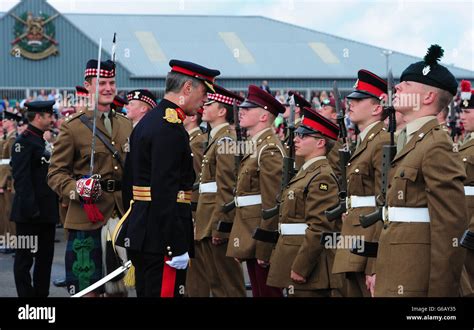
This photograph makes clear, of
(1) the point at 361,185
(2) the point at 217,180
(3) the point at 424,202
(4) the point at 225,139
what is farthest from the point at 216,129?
→ (3) the point at 424,202

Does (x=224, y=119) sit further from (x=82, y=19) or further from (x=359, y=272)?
(x=82, y=19)

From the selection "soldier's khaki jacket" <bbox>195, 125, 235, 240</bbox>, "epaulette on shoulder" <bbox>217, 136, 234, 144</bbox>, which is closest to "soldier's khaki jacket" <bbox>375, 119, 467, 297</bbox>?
"soldier's khaki jacket" <bbox>195, 125, 235, 240</bbox>

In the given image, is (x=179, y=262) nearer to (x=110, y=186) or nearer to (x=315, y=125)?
(x=110, y=186)

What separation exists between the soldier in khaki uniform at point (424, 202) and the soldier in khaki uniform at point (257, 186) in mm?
2773

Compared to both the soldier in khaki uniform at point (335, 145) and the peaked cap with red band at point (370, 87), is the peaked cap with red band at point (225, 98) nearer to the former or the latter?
the soldier in khaki uniform at point (335, 145)

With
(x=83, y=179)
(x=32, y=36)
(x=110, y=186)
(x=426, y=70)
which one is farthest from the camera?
(x=32, y=36)

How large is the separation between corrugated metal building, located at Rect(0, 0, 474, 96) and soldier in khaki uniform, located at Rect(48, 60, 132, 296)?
38.1 m

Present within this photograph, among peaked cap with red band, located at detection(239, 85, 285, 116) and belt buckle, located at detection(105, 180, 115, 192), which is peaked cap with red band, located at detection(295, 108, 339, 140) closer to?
peaked cap with red band, located at detection(239, 85, 285, 116)

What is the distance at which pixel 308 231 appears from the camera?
325 inches

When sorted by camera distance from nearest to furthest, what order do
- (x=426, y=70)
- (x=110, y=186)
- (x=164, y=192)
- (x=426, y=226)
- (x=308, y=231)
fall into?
1. (x=426, y=226)
2. (x=426, y=70)
3. (x=164, y=192)
4. (x=308, y=231)
5. (x=110, y=186)

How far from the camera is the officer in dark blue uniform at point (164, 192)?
666 cm

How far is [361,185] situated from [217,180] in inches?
120

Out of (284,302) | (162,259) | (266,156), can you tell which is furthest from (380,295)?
(266,156)

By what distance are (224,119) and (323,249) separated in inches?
112
